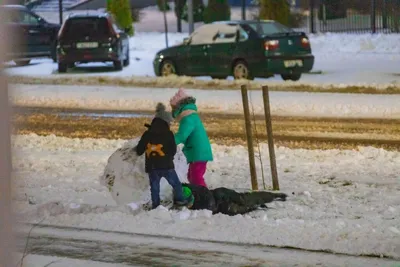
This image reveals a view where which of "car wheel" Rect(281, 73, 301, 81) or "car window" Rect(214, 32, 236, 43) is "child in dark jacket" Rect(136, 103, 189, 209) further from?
"car wheel" Rect(281, 73, 301, 81)

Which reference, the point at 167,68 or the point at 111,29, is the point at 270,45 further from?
the point at 111,29

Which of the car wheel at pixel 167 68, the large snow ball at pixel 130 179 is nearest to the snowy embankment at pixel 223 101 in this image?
the car wheel at pixel 167 68

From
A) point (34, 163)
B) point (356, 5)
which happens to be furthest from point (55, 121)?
point (356, 5)

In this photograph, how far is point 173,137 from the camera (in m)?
8.40

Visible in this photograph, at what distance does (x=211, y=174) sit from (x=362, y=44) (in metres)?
19.7

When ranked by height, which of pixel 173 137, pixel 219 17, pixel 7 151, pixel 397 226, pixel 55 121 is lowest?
pixel 219 17

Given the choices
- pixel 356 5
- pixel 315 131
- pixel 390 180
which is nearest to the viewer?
pixel 390 180

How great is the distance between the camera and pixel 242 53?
21.1 m

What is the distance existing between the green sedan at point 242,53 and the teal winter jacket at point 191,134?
1181 centimetres

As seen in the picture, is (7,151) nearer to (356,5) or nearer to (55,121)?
(55,121)

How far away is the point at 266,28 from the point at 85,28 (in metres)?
5.90

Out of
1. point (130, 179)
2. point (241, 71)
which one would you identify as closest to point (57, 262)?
point (130, 179)

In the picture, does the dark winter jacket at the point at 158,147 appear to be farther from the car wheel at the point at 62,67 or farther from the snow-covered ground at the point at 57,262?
the car wheel at the point at 62,67

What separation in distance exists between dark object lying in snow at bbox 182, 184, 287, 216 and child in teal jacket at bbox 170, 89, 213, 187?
315mm
